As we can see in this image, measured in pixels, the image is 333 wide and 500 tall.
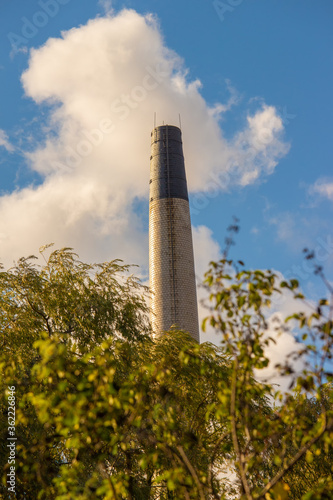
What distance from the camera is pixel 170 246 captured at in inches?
2164

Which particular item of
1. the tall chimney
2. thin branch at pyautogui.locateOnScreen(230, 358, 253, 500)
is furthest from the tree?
the tall chimney

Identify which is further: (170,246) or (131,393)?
(170,246)

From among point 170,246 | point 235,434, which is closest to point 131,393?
point 235,434

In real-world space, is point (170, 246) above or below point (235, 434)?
above

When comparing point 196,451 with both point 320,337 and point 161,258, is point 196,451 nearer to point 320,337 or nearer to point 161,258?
point 320,337

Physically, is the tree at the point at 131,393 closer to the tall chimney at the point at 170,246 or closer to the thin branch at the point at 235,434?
the thin branch at the point at 235,434

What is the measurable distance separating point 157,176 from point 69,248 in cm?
4519

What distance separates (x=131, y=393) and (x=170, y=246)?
49.7 metres

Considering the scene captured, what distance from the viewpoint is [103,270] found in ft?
52.1

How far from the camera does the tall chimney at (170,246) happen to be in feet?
174

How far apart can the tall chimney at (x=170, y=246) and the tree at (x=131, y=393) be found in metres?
34.7

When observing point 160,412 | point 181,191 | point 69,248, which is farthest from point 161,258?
point 160,412

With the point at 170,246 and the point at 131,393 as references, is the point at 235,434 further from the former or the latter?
the point at 170,246

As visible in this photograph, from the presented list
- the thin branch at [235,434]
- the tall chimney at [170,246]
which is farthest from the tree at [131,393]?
the tall chimney at [170,246]
